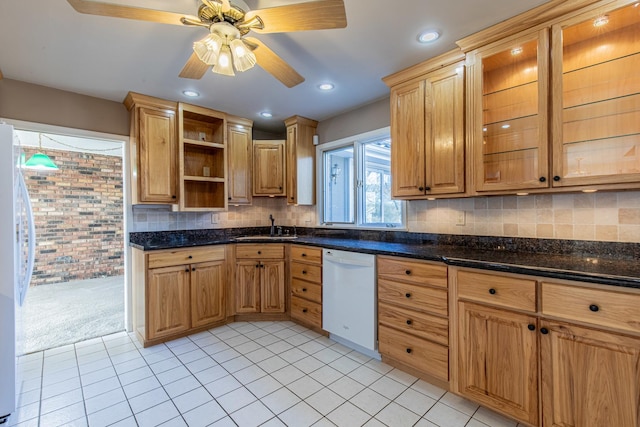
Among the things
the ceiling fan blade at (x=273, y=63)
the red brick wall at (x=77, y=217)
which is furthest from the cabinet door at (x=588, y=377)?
the red brick wall at (x=77, y=217)

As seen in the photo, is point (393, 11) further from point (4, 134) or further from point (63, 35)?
point (4, 134)

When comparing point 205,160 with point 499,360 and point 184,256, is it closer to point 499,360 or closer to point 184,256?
point 184,256

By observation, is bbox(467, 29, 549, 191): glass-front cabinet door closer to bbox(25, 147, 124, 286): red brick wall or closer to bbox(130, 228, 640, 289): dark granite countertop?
bbox(130, 228, 640, 289): dark granite countertop

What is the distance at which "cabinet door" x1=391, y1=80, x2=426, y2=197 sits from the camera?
2297 millimetres

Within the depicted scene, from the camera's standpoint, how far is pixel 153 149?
289 cm

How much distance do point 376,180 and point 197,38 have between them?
2.16 meters

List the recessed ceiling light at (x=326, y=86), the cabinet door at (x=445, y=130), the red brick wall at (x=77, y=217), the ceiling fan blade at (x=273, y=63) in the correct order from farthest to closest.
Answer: the red brick wall at (x=77, y=217) → the recessed ceiling light at (x=326, y=86) → the cabinet door at (x=445, y=130) → the ceiling fan blade at (x=273, y=63)

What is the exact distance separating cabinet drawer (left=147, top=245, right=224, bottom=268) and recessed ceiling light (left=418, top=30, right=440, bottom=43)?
2671mm

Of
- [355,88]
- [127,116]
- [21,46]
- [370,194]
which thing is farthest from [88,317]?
[355,88]

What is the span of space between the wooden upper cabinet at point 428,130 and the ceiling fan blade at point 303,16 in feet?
3.62

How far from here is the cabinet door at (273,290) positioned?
3227 mm

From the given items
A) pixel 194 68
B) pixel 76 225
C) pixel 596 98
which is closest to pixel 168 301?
pixel 194 68

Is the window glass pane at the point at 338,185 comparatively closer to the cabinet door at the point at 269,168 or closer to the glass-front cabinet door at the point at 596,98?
the cabinet door at the point at 269,168

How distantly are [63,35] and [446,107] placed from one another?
272cm
